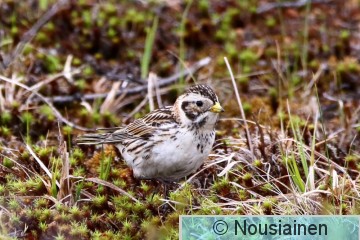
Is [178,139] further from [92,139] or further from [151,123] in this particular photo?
[92,139]

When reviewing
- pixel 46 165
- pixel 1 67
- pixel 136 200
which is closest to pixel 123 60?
pixel 1 67

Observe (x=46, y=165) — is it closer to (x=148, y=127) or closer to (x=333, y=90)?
(x=148, y=127)

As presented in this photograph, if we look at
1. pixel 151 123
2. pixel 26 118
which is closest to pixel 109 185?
pixel 151 123

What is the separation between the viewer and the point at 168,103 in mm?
8328

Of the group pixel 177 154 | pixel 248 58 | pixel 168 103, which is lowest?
pixel 168 103

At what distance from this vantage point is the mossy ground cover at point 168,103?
5.85 metres

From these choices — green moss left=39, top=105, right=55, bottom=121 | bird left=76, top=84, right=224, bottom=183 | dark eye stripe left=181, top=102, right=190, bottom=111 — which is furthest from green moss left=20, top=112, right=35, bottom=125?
dark eye stripe left=181, top=102, right=190, bottom=111

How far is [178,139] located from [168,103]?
2.24m

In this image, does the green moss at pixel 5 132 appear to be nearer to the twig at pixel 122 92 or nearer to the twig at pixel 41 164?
the twig at pixel 122 92

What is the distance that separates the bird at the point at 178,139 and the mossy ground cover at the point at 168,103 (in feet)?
0.57

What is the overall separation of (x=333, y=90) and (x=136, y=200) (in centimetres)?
352

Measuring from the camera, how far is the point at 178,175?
6.23m

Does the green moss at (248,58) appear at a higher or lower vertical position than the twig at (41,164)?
higher

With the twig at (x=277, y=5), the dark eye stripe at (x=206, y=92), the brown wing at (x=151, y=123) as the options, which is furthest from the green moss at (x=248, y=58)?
the dark eye stripe at (x=206, y=92)
